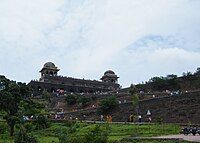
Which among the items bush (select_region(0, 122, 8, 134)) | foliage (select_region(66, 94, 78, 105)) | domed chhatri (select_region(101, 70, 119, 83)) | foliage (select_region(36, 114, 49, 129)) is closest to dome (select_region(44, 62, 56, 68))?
domed chhatri (select_region(101, 70, 119, 83))

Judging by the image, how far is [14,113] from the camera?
34250 millimetres

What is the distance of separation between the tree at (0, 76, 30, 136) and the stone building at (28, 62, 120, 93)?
3561 centimetres

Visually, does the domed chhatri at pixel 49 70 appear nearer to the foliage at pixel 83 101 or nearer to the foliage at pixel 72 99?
the foliage at pixel 72 99

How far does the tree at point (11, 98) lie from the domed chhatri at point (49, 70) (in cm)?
4163

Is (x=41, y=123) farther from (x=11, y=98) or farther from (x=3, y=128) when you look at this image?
(x=11, y=98)

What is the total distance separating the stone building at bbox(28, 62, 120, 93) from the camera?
72312 millimetres

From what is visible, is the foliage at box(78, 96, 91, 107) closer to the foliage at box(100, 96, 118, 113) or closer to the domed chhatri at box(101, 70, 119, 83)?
the foliage at box(100, 96, 118, 113)

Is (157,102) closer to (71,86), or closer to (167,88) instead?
(167,88)

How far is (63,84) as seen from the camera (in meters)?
74.2

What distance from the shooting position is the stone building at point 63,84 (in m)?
72.3

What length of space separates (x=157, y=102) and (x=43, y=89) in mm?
27487

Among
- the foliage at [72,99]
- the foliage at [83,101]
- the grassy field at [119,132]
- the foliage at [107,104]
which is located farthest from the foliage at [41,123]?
the foliage at [72,99]

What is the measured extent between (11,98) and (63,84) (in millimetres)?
40536

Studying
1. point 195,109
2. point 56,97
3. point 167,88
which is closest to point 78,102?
point 56,97
